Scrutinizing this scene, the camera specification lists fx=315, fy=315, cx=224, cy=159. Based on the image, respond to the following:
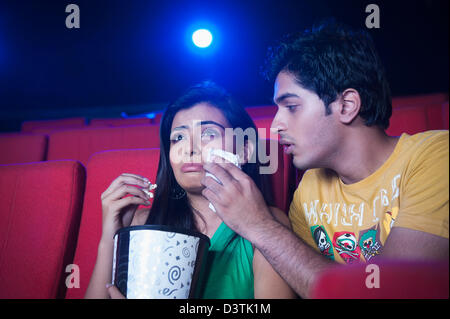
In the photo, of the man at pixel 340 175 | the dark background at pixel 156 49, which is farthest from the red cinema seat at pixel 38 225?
the dark background at pixel 156 49

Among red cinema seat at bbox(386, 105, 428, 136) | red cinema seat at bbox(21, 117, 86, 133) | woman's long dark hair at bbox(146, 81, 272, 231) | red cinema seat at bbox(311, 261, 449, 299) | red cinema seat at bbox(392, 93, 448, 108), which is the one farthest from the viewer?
red cinema seat at bbox(21, 117, 86, 133)

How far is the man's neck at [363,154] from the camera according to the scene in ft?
1.89

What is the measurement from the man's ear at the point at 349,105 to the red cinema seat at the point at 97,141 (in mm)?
616

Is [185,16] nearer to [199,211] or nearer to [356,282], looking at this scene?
[199,211]

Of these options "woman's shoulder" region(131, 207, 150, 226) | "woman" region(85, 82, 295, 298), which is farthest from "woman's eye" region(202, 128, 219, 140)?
"woman's shoulder" region(131, 207, 150, 226)

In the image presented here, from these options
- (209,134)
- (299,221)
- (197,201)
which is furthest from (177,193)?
(299,221)

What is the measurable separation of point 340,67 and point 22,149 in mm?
987

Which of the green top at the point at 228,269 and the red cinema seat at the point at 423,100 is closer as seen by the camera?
the green top at the point at 228,269

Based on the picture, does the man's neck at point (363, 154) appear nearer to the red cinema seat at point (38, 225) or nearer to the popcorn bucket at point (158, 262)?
the popcorn bucket at point (158, 262)

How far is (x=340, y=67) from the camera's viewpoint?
627 mm

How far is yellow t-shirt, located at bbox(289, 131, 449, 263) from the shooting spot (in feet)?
1.42

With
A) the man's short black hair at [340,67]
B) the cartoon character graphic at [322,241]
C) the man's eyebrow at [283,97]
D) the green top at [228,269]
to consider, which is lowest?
the green top at [228,269]

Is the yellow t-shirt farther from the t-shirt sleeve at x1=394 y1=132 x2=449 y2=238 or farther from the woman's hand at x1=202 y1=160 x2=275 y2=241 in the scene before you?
the woman's hand at x1=202 y1=160 x2=275 y2=241
